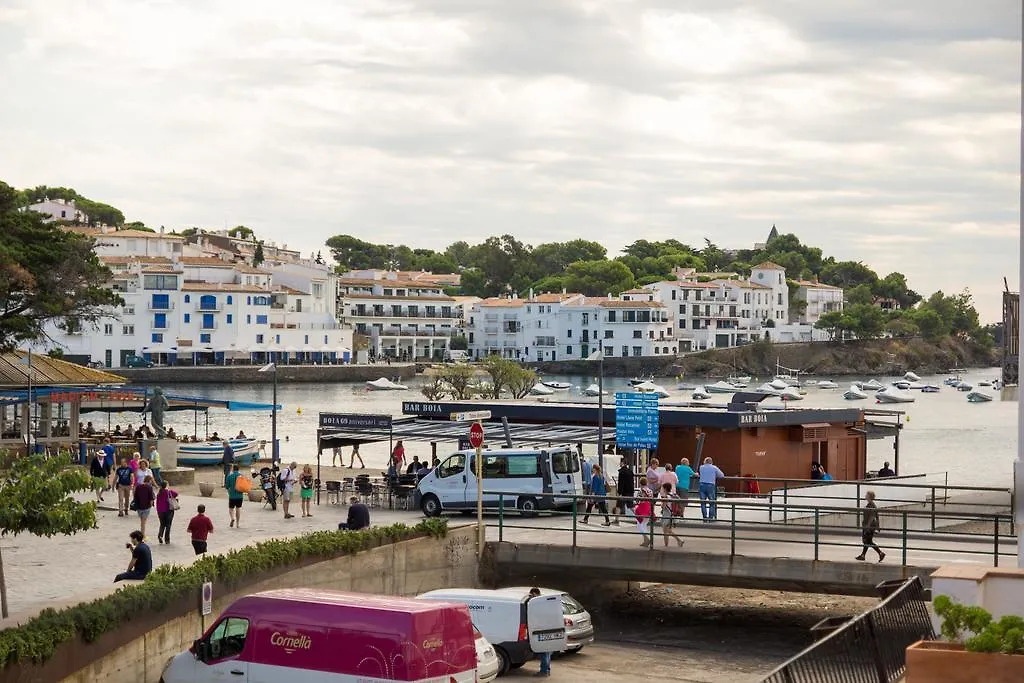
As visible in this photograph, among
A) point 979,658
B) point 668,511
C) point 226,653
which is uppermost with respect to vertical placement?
point 979,658

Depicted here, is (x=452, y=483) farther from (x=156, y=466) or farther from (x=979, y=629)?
(x=979, y=629)

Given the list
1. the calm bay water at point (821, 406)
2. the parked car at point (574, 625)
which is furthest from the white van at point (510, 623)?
the calm bay water at point (821, 406)

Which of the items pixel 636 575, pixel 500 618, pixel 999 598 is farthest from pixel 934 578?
pixel 636 575

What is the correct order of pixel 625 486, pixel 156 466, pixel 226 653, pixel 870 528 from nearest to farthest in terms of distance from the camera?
pixel 226 653, pixel 870 528, pixel 625 486, pixel 156 466

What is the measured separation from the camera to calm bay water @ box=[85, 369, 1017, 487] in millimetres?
76188

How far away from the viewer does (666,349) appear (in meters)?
200

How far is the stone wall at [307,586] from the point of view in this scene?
16.8 meters

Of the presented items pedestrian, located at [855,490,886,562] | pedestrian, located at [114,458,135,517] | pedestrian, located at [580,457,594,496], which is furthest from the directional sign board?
pedestrian, located at [114,458,135,517]

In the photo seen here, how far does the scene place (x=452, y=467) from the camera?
93.9ft

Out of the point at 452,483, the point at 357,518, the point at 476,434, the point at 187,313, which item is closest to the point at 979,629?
the point at 476,434

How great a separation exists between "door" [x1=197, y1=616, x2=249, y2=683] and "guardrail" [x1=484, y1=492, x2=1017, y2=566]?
8.97 metres

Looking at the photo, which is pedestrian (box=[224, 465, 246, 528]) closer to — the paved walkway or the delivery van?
the paved walkway

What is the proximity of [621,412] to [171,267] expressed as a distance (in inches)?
5182

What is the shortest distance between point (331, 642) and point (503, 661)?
5029 millimetres
